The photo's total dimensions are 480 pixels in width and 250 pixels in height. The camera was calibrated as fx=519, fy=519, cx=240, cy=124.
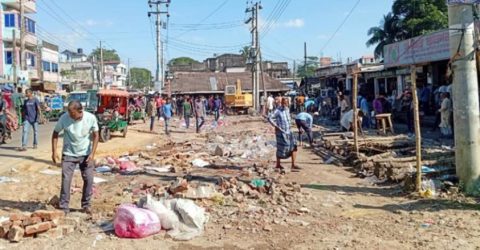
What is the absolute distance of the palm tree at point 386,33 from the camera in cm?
4278

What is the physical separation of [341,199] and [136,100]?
29575 millimetres

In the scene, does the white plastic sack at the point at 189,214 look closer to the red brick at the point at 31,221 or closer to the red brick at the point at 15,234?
the red brick at the point at 31,221

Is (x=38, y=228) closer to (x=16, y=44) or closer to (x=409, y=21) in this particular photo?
(x=409, y=21)

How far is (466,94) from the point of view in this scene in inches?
319

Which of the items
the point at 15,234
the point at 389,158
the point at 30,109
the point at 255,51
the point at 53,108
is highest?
the point at 255,51

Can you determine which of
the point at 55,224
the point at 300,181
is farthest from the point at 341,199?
the point at 55,224

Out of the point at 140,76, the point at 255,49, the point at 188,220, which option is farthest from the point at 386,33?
the point at 140,76

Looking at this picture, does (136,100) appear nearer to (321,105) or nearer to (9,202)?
(321,105)

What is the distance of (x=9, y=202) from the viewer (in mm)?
7977

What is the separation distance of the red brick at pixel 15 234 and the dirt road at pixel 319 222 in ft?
0.28

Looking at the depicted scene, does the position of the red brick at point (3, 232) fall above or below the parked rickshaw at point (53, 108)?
below

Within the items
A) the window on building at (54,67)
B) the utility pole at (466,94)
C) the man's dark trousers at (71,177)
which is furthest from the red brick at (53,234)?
the window on building at (54,67)

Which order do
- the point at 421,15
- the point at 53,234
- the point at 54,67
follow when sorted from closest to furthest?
the point at 53,234 → the point at 421,15 → the point at 54,67

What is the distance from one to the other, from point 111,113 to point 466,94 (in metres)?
13.0
